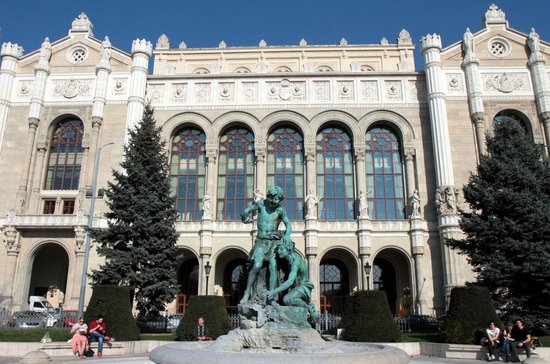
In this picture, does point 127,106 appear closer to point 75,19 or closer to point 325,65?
point 75,19

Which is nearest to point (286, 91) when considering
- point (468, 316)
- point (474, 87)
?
point (474, 87)

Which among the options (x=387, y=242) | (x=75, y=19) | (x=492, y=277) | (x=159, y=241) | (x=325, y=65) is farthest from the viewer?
(x=325, y=65)

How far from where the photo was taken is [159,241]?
77.6 feet

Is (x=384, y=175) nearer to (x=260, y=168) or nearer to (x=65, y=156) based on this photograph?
(x=260, y=168)

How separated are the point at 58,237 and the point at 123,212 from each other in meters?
Answer: 10.3

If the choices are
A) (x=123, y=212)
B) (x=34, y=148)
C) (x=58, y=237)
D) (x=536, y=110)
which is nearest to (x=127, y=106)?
(x=34, y=148)

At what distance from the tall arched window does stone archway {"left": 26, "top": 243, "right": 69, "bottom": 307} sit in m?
16.8

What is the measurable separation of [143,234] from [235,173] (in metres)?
11.7

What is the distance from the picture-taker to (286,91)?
35.2 m

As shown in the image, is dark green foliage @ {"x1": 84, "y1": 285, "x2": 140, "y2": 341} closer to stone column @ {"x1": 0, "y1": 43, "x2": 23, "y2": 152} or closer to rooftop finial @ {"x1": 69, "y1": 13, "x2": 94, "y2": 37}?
stone column @ {"x1": 0, "y1": 43, "x2": 23, "y2": 152}

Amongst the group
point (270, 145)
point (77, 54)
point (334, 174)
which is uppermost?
point (77, 54)

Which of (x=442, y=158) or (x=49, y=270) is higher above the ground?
(x=442, y=158)

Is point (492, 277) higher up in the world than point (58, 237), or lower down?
lower down

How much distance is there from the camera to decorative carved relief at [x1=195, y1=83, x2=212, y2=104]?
35281 millimetres
